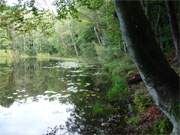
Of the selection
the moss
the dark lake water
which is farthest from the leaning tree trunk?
the moss

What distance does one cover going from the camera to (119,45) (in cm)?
3625

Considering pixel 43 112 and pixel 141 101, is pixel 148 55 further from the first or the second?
pixel 43 112

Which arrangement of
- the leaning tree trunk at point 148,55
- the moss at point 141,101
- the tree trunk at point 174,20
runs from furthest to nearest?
the moss at point 141,101 → the tree trunk at point 174,20 → the leaning tree trunk at point 148,55

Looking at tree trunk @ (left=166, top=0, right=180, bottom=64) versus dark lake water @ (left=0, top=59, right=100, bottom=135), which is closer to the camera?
tree trunk @ (left=166, top=0, right=180, bottom=64)

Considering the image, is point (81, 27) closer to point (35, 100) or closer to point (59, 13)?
point (35, 100)

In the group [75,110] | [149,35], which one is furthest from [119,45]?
[149,35]

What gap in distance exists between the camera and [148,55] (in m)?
5.39

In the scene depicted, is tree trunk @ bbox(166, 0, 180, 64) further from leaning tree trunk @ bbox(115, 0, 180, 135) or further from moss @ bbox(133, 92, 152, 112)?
moss @ bbox(133, 92, 152, 112)

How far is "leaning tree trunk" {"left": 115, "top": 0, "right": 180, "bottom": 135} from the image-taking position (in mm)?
5215

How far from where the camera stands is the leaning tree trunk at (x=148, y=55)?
5.21 metres

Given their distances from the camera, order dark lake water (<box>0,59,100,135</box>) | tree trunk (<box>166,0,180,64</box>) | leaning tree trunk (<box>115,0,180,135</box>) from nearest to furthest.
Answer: leaning tree trunk (<box>115,0,180,135</box>) → tree trunk (<box>166,0,180,64</box>) → dark lake water (<box>0,59,100,135</box>)

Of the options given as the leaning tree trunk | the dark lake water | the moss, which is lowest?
the dark lake water

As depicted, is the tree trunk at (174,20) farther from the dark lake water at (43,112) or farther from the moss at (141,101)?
the moss at (141,101)

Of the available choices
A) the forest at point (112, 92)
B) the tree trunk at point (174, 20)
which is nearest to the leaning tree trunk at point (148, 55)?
the forest at point (112, 92)
